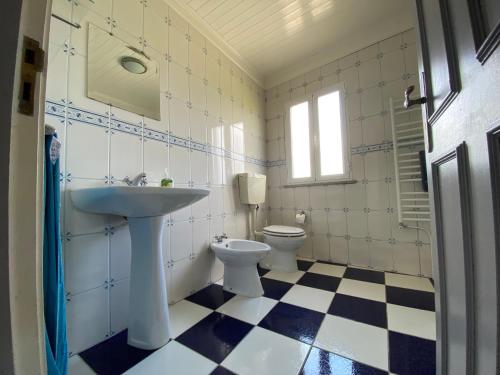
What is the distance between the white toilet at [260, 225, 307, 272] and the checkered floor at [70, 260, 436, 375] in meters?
0.35

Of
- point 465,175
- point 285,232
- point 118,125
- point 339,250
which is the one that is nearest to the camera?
point 465,175

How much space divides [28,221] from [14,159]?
0.29 ft

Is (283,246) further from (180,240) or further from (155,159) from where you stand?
(155,159)

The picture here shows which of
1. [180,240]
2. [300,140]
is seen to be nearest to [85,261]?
[180,240]

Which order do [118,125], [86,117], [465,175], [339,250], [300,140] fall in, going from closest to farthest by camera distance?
[465,175] → [86,117] → [118,125] → [339,250] → [300,140]

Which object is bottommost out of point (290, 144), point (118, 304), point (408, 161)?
point (118, 304)

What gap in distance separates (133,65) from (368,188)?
211 centimetres

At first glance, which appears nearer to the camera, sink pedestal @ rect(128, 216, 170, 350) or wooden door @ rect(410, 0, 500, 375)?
wooden door @ rect(410, 0, 500, 375)

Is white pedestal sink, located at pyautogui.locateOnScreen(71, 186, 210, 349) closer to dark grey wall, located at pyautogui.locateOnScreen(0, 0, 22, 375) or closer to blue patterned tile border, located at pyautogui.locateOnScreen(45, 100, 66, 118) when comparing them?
blue patterned tile border, located at pyautogui.locateOnScreen(45, 100, 66, 118)

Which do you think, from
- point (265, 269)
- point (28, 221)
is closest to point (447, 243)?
point (28, 221)

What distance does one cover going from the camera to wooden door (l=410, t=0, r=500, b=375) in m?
0.34

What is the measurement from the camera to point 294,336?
41.4 inches

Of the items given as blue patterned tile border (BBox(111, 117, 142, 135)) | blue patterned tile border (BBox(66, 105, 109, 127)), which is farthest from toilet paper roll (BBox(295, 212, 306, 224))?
blue patterned tile border (BBox(66, 105, 109, 127))

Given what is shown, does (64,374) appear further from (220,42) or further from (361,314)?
(220,42)
